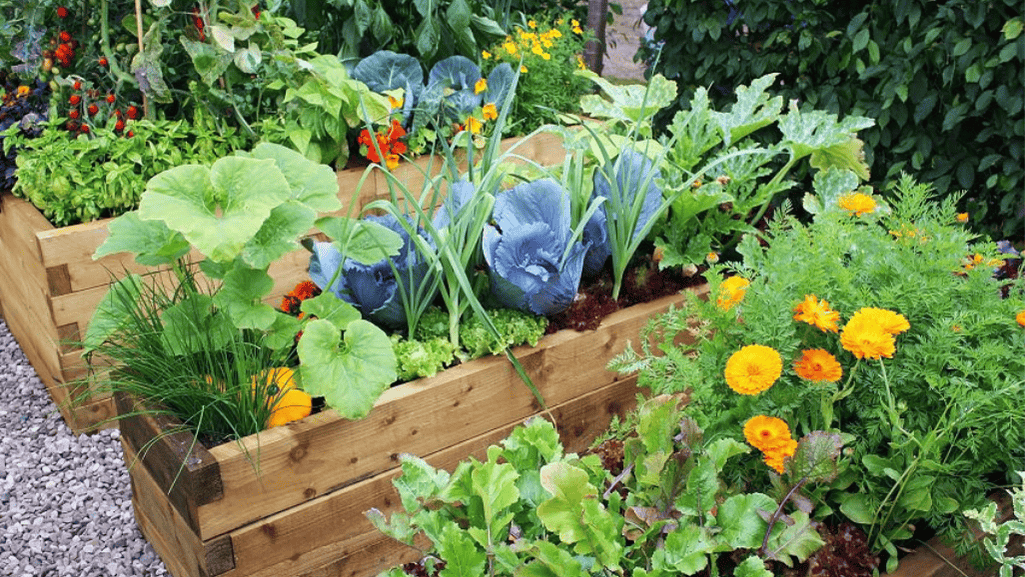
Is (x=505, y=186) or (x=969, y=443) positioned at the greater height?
(x=969, y=443)

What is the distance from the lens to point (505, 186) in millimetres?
2404

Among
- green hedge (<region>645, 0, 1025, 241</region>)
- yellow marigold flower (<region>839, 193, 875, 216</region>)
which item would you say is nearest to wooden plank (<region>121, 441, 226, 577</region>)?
yellow marigold flower (<region>839, 193, 875, 216</region>)

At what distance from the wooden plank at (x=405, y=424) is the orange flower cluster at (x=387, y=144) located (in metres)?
1.06

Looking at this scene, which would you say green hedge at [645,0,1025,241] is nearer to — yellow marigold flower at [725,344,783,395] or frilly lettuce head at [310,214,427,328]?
frilly lettuce head at [310,214,427,328]

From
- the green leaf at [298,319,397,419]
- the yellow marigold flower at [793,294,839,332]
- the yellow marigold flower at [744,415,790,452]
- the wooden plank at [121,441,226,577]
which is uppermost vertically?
the yellow marigold flower at [793,294,839,332]

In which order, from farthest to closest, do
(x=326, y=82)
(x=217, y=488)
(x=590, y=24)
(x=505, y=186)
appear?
(x=590, y=24)
(x=326, y=82)
(x=505, y=186)
(x=217, y=488)

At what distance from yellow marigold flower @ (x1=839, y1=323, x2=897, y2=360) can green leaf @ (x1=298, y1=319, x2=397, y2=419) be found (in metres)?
0.82

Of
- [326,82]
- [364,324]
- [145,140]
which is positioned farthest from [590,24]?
[364,324]

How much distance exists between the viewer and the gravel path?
2.12 metres

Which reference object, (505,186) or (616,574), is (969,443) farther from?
(505,186)

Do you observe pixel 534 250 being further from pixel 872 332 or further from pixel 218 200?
pixel 872 332

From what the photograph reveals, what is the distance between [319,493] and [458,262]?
55 centimetres

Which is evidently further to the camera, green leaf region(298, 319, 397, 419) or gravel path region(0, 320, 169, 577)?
gravel path region(0, 320, 169, 577)

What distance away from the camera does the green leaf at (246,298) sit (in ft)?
5.50
